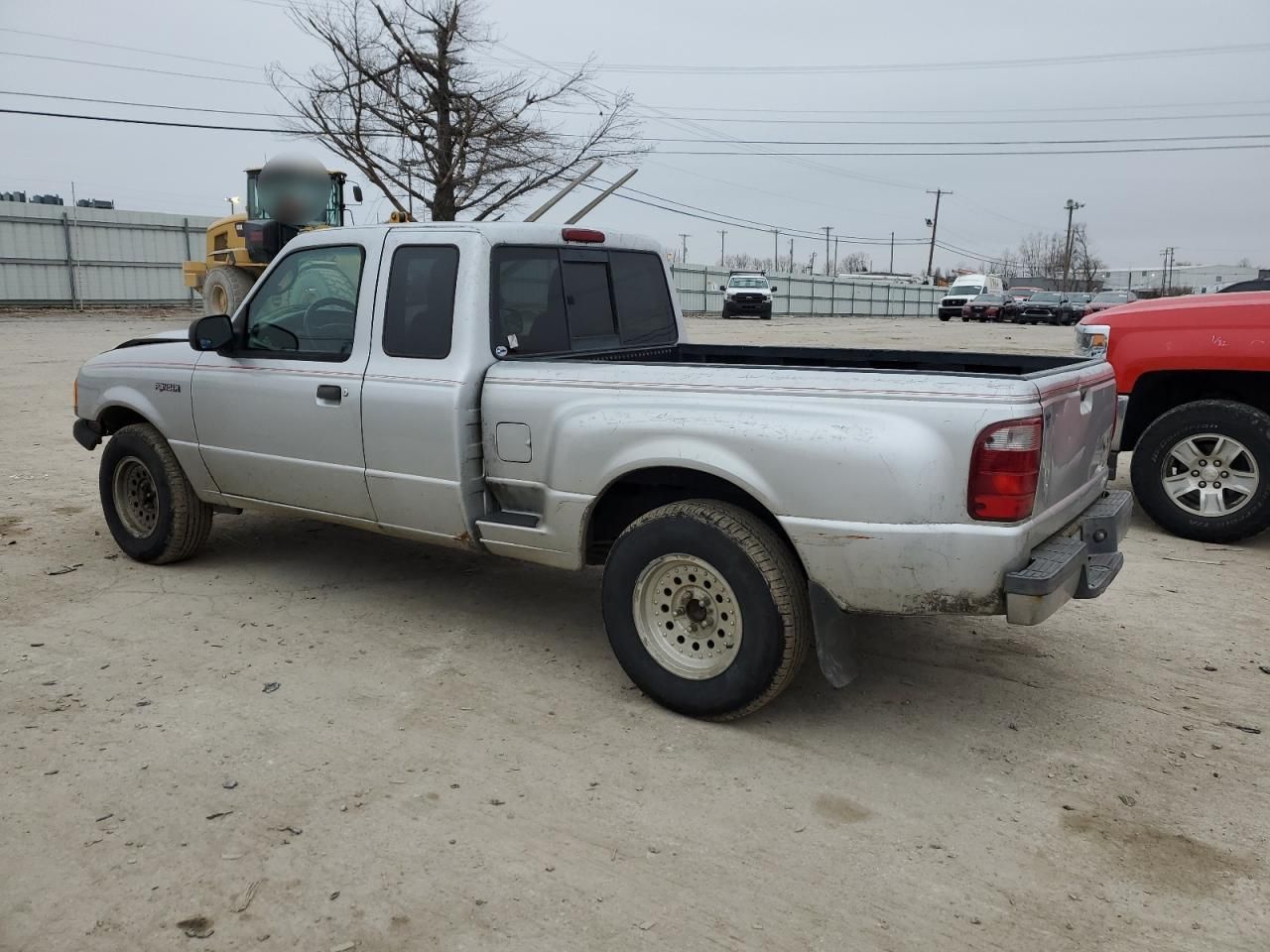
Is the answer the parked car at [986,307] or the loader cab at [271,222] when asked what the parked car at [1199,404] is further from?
the parked car at [986,307]

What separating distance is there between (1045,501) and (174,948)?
9.74 feet

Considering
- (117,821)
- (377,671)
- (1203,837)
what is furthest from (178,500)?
(1203,837)

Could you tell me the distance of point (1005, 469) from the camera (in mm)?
3176

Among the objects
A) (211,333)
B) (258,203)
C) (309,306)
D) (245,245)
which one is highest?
(258,203)

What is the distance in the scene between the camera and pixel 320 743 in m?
3.64

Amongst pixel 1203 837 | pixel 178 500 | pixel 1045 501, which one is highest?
pixel 1045 501

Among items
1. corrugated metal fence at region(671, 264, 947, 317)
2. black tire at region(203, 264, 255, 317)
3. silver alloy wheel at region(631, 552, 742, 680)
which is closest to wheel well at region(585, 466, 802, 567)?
silver alloy wheel at region(631, 552, 742, 680)

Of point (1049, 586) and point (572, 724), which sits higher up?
point (1049, 586)

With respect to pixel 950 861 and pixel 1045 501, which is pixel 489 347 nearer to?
pixel 1045 501

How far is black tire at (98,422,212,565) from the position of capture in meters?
5.55

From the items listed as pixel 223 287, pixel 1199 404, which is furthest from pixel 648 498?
pixel 223 287

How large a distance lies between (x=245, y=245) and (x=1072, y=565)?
18827mm

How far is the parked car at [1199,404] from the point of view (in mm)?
6207

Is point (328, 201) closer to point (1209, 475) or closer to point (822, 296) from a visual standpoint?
point (1209, 475)
